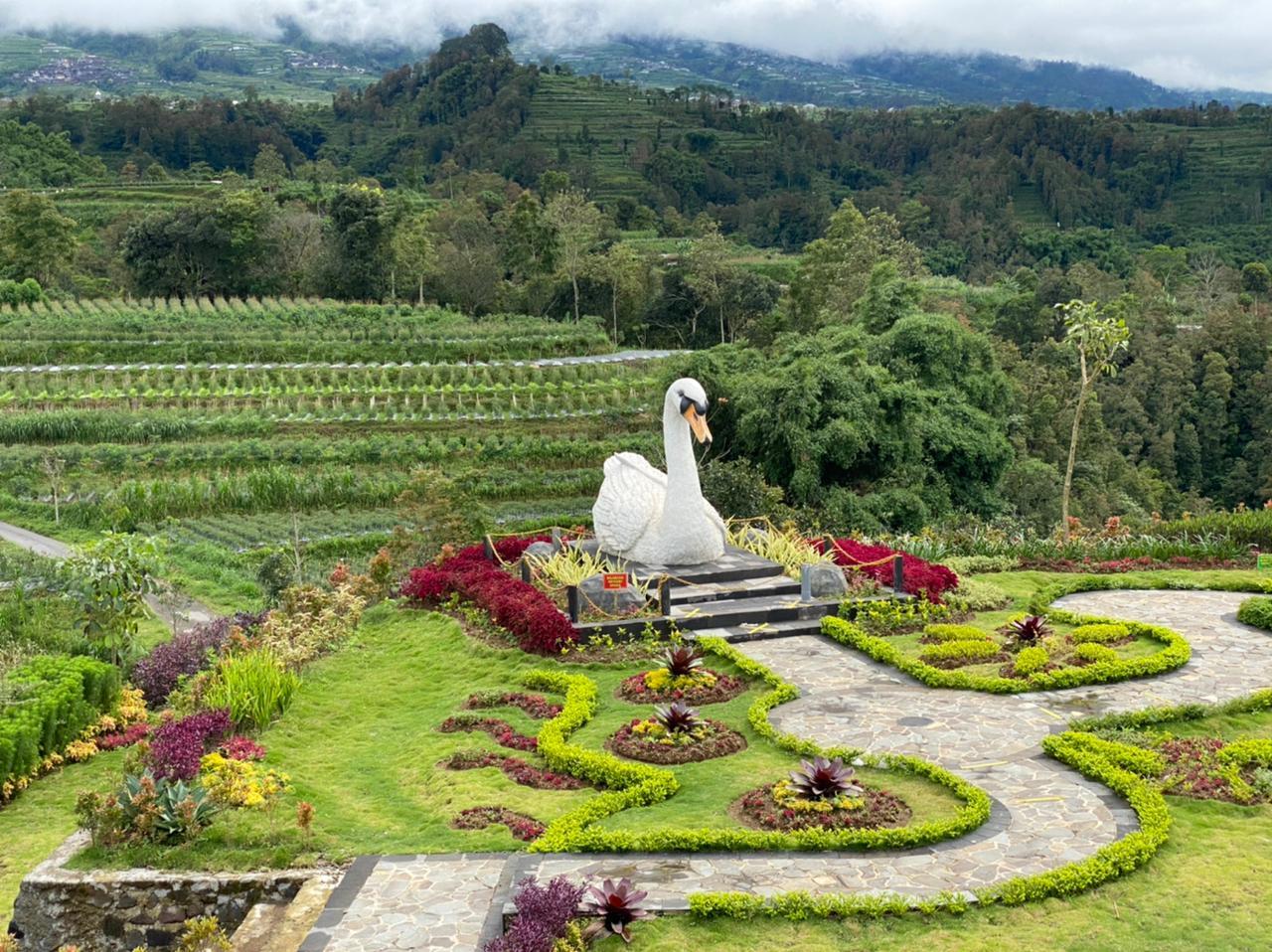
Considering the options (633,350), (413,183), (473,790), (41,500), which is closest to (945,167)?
(413,183)

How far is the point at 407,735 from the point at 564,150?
3078 inches

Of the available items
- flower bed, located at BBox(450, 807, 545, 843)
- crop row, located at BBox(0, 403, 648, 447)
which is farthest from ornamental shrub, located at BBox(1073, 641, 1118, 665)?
crop row, located at BBox(0, 403, 648, 447)

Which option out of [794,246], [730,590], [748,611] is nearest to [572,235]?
[794,246]

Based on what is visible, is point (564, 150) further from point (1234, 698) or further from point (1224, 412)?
point (1234, 698)

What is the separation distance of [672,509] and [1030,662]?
15.6 ft

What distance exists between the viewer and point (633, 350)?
152 ft

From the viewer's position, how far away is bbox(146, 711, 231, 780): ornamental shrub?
1021 centimetres

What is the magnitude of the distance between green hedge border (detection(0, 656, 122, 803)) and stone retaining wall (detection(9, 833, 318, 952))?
274 cm

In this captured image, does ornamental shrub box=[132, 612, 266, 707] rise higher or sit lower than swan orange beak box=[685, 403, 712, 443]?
lower

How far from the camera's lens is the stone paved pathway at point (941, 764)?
27.0 feet

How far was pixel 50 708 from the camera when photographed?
12133 mm

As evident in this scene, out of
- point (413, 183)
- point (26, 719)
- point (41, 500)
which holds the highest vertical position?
point (413, 183)

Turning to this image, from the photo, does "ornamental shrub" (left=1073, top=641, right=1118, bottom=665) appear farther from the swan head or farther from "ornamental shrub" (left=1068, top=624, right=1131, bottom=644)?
Answer: the swan head

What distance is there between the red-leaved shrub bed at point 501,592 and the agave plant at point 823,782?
492cm
